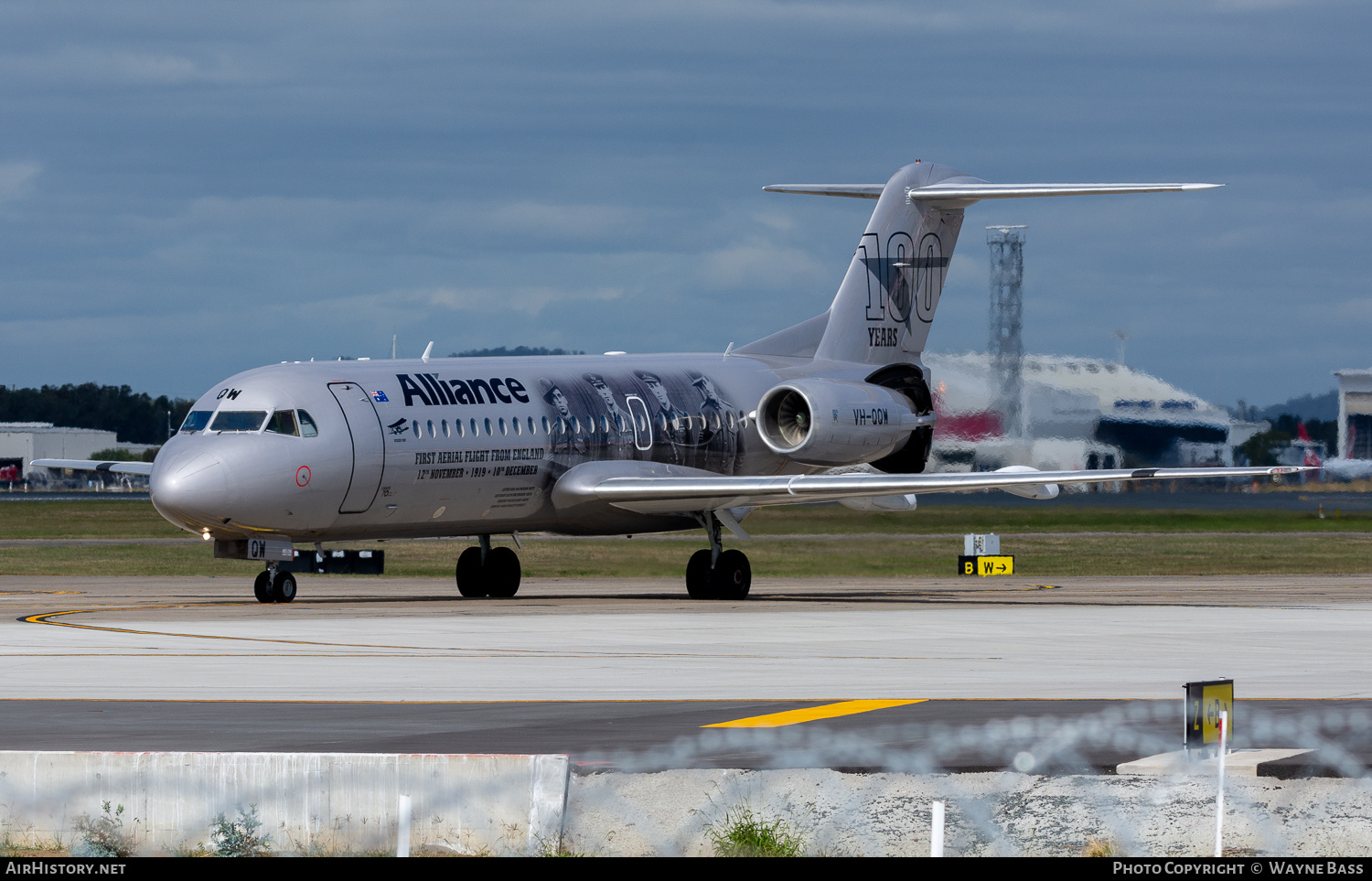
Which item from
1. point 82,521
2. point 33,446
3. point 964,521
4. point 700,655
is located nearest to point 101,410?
point 33,446

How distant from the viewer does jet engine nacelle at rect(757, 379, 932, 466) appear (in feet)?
125

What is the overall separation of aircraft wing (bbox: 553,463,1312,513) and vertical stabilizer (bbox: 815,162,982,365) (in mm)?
6641

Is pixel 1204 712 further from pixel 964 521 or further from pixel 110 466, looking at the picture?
pixel 964 521

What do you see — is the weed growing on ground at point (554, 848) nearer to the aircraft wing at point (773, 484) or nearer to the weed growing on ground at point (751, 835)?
the weed growing on ground at point (751, 835)

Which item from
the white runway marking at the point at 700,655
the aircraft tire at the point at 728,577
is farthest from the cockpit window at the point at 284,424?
the aircraft tire at the point at 728,577

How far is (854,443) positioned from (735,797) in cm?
2812

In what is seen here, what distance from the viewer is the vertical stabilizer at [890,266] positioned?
137 feet

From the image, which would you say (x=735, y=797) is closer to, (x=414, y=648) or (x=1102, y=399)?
(x=414, y=648)

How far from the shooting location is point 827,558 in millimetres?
45906

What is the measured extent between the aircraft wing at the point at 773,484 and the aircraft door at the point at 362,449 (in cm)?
432

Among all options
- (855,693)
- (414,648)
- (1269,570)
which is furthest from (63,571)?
(855,693)

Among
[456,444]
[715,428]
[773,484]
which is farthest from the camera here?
[715,428]

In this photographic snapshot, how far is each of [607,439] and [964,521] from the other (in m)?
20.6

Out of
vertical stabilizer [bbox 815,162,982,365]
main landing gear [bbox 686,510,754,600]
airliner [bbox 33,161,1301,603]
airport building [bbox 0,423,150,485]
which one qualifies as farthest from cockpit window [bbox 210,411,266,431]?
airport building [bbox 0,423,150,485]
